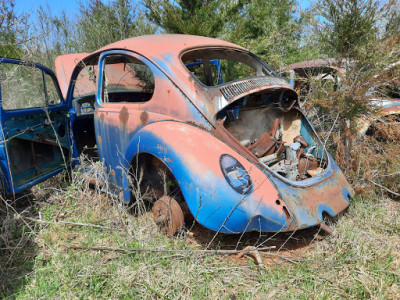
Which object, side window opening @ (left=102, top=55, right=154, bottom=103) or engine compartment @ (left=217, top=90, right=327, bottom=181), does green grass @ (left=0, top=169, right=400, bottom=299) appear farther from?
side window opening @ (left=102, top=55, right=154, bottom=103)

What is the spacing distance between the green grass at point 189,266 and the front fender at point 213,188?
0.38 meters

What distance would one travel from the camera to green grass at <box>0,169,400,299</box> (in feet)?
6.49

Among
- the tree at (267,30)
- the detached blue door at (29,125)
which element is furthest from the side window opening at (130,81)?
the tree at (267,30)

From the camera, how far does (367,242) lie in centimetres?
252

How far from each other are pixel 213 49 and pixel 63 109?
7.18 feet

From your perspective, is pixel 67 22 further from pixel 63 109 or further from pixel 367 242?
pixel 367 242

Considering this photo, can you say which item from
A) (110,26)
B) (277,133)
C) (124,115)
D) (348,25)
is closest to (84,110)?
(124,115)

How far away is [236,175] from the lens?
219 centimetres

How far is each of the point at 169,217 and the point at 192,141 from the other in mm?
715

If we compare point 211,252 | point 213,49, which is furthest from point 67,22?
point 211,252

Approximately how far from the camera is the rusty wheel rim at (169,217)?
2500 millimetres

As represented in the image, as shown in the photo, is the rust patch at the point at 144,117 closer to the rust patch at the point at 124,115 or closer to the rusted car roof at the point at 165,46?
the rust patch at the point at 124,115

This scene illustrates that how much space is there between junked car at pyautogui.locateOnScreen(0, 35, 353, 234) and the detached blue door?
1cm

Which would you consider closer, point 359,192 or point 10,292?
point 10,292
